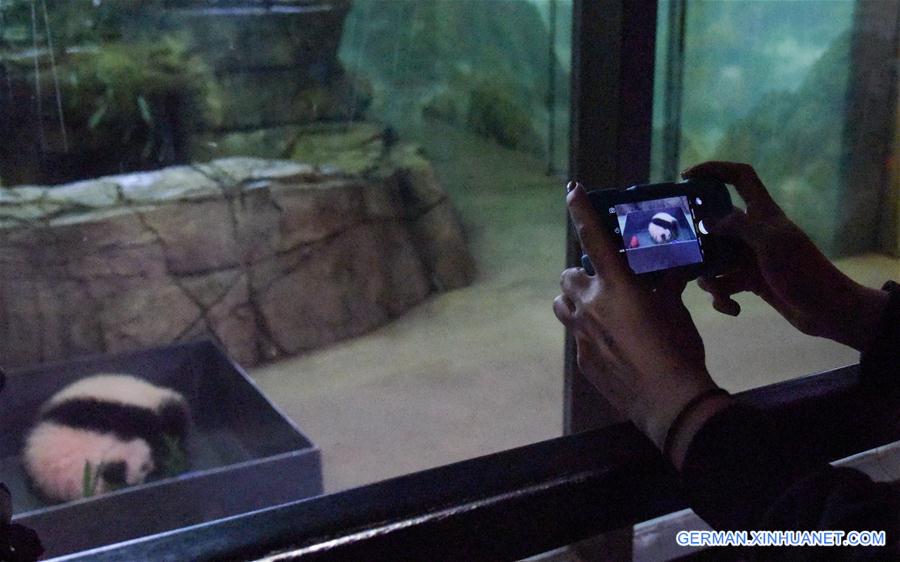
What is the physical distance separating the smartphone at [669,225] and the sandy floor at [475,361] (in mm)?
2168

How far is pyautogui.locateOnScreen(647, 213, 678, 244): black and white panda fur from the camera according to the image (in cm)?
68

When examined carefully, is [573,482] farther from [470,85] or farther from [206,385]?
[470,85]

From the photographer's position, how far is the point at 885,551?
481 millimetres

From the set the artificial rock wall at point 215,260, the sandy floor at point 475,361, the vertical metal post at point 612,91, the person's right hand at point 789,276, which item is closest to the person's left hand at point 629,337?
the person's right hand at point 789,276

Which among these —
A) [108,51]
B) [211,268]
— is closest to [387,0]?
[108,51]

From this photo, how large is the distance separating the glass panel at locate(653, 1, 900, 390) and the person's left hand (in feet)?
12.3

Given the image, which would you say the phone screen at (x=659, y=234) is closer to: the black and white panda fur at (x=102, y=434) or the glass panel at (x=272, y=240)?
the glass panel at (x=272, y=240)

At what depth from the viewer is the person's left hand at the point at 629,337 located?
60 cm

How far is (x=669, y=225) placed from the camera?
2.26 feet

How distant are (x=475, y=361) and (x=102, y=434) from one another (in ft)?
5.07

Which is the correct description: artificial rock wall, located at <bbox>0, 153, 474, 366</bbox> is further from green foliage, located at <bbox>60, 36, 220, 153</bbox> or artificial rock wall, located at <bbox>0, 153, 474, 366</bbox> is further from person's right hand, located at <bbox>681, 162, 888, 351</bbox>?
person's right hand, located at <bbox>681, 162, 888, 351</bbox>

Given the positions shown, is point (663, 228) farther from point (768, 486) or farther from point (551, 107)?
point (551, 107)

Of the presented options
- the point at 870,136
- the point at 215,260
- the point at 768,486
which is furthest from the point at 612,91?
the point at 870,136

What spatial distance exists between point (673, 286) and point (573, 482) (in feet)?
0.65
